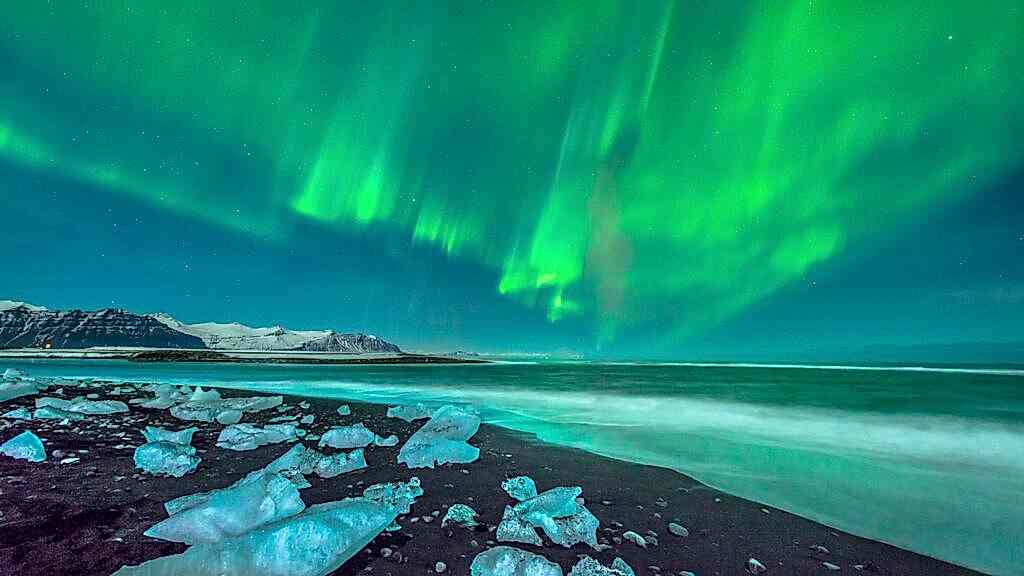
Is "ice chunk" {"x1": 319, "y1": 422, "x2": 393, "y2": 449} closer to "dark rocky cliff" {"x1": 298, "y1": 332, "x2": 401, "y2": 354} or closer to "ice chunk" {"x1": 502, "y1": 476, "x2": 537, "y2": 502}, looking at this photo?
"ice chunk" {"x1": 502, "y1": 476, "x2": 537, "y2": 502}

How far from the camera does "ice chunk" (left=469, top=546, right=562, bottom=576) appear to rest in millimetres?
2559

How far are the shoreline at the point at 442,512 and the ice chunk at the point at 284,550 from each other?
0.52ft

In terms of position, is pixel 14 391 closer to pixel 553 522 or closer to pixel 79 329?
pixel 553 522

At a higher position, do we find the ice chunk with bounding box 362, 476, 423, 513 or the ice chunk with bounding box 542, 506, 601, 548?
the ice chunk with bounding box 542, 506, 601, 548

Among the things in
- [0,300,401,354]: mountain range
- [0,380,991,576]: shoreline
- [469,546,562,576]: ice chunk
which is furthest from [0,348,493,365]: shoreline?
[469,546,562,576]: ice chunk

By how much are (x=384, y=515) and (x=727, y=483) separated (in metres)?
4.42

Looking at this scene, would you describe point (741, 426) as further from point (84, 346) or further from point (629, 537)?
point (84, 346)

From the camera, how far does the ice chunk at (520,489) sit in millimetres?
4230

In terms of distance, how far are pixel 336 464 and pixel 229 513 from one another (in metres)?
2.03

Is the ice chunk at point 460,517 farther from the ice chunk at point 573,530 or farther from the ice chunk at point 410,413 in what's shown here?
the ice chunk at point 410,413

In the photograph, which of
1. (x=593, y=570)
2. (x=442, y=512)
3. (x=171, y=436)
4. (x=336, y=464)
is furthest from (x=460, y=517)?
(x=171, y=436)

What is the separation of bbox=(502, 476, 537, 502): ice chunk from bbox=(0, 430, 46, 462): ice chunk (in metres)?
5.99

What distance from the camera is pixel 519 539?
3178 mm

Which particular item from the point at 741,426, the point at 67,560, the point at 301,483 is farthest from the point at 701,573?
the point at 741,426
